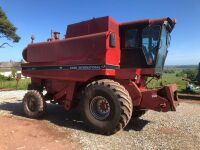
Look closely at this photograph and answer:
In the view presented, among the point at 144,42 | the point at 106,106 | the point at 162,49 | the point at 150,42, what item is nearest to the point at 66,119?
the point at 106,106

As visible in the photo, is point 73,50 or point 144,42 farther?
point 73,50

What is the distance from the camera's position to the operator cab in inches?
336

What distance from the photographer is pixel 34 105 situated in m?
10.3

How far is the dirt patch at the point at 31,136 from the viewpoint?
22.2 feet

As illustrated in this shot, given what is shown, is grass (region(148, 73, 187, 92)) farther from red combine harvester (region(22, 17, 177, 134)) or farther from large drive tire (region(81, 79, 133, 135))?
large drive tire (region(81, 79, 133, 135))

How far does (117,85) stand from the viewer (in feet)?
26.0

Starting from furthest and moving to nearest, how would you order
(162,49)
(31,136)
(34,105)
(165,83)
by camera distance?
(165,83), (34,105), (162,49), (31,136)

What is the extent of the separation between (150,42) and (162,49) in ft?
2.09

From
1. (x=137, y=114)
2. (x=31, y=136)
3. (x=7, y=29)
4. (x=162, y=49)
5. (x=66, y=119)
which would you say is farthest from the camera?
(x=7, y=29)

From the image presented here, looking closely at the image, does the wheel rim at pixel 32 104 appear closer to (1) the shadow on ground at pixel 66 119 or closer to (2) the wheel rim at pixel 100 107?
(1) the shadow on ground at pixel 66 119

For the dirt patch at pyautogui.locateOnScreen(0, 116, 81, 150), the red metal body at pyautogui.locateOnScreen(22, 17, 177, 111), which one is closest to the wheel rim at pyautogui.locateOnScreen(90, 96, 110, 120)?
the red metal body at pyautogui.locateOnScreen(22, 17, 177, 111)

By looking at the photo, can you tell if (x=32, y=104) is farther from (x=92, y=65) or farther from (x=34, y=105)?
(x=92, y=65)

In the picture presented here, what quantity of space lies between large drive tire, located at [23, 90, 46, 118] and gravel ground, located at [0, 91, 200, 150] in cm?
33

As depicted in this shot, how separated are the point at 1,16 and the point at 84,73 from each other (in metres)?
32.3
